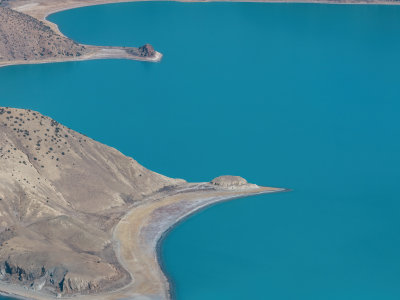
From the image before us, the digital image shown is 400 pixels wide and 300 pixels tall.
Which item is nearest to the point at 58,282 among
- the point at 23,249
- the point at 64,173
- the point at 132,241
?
the point at 23,249

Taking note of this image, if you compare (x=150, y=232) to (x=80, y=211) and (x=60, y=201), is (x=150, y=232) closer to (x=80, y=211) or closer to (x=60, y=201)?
(x=80, y=211)

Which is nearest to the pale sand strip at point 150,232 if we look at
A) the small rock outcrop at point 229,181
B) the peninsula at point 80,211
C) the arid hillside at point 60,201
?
the peninsula at point 80,211

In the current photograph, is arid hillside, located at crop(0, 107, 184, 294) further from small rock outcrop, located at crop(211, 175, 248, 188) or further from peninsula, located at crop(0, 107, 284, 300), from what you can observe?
small rock outcrop, located at crop(211, 175, 248, 188)

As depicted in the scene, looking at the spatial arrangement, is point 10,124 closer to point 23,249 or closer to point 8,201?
point 8,201

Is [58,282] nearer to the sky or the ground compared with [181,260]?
nearer to the ground

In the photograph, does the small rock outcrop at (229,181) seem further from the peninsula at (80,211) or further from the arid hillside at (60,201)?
the arid hillside at (60,201)

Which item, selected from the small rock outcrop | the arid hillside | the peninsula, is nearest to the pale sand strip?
the peninsula
